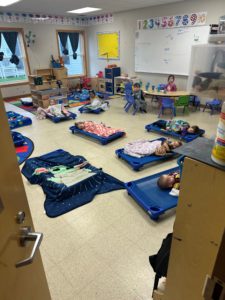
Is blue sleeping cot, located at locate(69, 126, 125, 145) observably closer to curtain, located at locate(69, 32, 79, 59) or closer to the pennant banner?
the pennant banner

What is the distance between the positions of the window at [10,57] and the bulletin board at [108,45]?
2824 mm

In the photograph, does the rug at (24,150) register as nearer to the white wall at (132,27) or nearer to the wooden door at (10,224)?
the wooden door at (10,224)

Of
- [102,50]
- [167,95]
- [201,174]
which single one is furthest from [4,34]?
[201,174]

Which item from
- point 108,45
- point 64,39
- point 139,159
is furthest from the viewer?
point 64,39

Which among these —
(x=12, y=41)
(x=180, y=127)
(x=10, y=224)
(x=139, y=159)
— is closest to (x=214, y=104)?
(x=180, y=127)

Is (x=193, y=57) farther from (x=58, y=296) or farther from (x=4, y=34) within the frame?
(x=4, y=34)

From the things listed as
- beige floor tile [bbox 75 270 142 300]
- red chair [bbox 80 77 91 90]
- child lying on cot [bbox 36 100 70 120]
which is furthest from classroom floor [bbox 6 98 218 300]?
red chair [bbox 80 77 91 90]

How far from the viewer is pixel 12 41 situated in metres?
7.05

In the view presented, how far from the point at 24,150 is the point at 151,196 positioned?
2493mm

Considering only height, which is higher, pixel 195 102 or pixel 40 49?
pixel 40 49

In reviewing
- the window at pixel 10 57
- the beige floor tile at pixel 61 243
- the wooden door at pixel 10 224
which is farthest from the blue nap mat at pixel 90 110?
the wooden door at pixel 10 224

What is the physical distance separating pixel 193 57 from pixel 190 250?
1.00 m

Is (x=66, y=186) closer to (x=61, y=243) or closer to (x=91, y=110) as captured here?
(x=61, y=243)

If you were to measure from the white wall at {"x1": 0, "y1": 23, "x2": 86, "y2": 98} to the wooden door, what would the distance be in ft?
24.3
